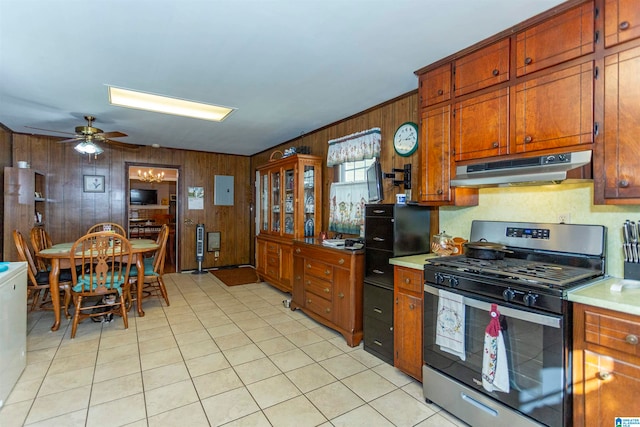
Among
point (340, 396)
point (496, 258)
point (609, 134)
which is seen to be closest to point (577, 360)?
point (496, 258)

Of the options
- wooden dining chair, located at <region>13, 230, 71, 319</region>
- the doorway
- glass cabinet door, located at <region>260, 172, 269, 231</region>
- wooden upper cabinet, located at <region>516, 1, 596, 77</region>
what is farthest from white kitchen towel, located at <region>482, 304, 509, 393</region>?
the doorway

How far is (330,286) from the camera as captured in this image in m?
3.21

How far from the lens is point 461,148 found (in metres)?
2.29

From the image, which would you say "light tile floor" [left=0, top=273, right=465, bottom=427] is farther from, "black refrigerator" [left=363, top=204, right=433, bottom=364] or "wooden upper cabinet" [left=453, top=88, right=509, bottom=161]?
"wooden upper cabinet" [left=453, top=88, right=509, bottom=161]

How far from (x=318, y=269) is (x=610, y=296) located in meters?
2.42

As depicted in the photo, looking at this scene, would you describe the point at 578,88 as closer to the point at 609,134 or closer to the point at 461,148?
the point at 609,134

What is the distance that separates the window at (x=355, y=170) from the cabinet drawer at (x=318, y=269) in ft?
3.73

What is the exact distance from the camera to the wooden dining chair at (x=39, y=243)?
3.57m

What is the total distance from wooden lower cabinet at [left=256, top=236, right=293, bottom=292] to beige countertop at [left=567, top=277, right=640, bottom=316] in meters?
3.33

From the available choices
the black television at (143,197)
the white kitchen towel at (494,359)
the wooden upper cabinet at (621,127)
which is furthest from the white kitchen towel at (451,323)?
the black television at (143,197)

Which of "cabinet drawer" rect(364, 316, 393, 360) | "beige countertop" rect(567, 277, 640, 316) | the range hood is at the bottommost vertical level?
"cabinet drawer" rect(364, 316, 393, 360)

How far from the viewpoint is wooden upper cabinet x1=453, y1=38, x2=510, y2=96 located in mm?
2041

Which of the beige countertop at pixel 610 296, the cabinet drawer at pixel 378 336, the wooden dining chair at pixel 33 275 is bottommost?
the cabinet drawer at pixel 378 336

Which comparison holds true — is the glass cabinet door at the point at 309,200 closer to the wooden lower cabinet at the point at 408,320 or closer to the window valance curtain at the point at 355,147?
the window valance curtain at the point at 355,147
